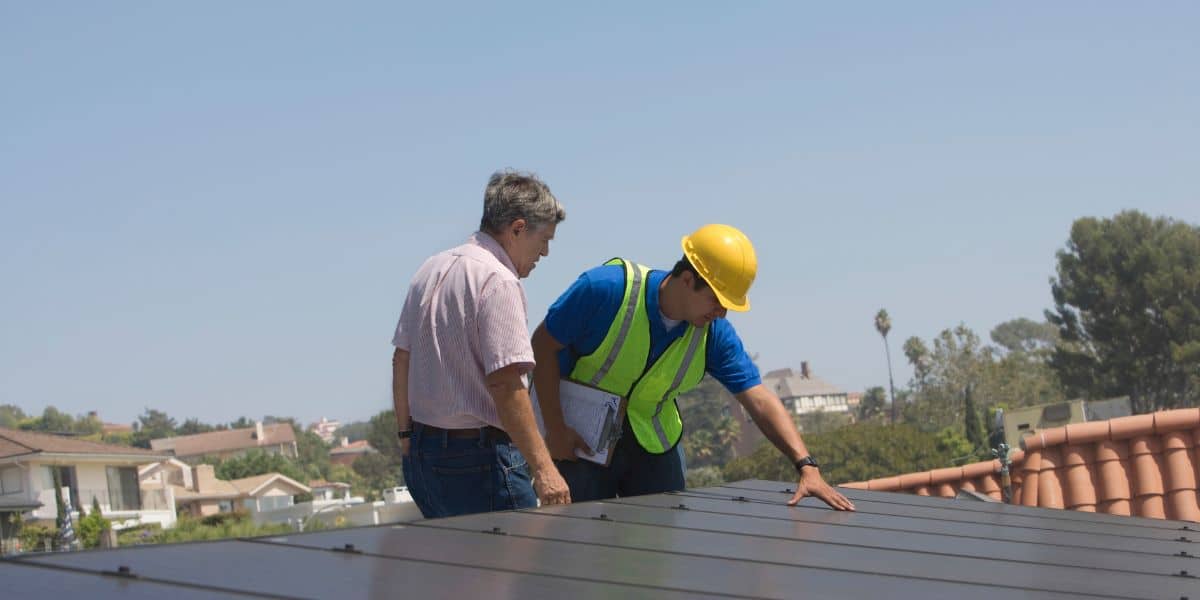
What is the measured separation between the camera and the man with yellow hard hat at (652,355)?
4.95 m

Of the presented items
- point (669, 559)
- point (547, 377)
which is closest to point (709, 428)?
point (547, 377)

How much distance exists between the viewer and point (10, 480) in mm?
54562

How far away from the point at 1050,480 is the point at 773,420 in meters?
5.30

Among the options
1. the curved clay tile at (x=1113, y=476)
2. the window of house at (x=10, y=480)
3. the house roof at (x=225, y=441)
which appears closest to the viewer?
the curved clay tile at (x=1113, y=476)

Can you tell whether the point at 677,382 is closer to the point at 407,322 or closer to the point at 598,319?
the point at 598,319

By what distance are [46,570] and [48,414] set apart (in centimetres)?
17260

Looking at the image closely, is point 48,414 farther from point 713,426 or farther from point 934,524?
point 934,524

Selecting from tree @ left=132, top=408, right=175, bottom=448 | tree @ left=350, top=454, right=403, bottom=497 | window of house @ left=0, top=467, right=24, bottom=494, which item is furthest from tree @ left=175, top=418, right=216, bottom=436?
window of house @ left=0, top=467, right=24, bottom=494

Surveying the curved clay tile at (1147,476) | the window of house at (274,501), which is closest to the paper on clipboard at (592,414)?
the curved clay tile at (1147,476)

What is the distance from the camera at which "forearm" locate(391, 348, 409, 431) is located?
464cm

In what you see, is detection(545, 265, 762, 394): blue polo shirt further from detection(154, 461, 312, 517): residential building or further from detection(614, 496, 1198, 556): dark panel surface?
detection(154, 461, 312, 517): residential building

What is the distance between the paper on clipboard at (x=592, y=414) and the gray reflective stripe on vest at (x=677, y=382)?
0.24 m

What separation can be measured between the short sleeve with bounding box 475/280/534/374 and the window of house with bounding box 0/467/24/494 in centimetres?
5501

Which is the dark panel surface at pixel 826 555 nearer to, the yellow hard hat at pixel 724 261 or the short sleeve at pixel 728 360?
the yellow hard hat at pixel 724 261
